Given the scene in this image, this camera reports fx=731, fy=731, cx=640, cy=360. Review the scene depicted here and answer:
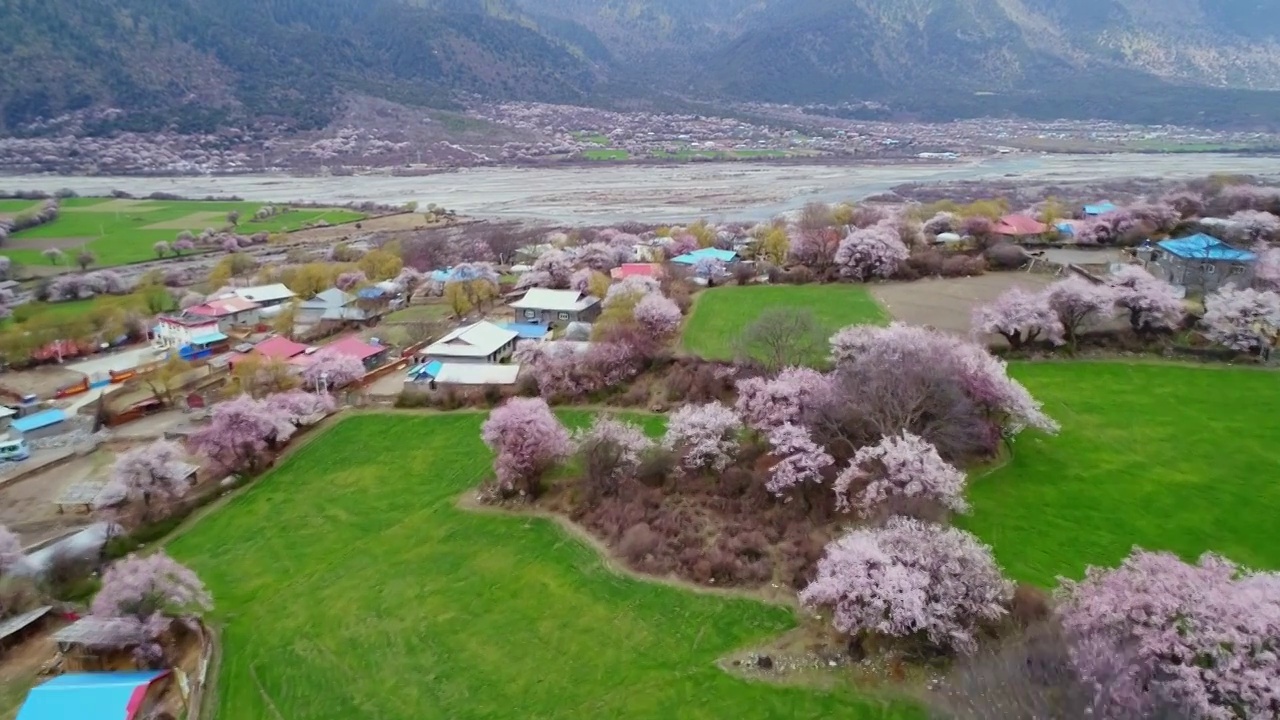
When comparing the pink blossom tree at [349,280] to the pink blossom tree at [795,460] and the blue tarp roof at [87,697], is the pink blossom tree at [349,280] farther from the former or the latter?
the pink blossom tree at [795,460]

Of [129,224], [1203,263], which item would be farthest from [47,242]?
[1203,263]

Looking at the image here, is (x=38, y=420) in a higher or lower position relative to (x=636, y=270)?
lower

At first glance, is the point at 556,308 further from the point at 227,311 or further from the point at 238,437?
the point at 227,311

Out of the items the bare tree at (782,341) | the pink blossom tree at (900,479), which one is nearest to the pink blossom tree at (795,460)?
the pink blossom tree at (900,479)

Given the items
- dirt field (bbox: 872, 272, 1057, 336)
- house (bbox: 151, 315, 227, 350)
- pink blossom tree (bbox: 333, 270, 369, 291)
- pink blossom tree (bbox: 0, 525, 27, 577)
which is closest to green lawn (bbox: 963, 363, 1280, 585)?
dirt field (bbox: 872, 272, 1057, 336)

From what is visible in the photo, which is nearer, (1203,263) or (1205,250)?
(1203,263)
